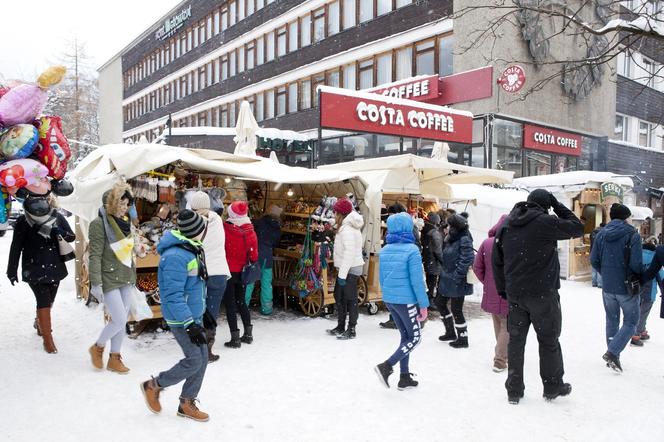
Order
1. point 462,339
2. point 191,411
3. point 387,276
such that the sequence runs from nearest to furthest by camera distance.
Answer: point 191,411, point 387,276, point 462,339

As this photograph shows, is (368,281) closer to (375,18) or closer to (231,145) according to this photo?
(375,18)

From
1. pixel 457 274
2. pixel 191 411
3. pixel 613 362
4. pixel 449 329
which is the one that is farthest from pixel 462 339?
pixel 191 411

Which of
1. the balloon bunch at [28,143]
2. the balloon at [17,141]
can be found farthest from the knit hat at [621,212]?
the balloon at [17,141]

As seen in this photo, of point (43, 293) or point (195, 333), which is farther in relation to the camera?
point (43, 293)

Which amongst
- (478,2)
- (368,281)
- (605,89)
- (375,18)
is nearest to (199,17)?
(375,18)

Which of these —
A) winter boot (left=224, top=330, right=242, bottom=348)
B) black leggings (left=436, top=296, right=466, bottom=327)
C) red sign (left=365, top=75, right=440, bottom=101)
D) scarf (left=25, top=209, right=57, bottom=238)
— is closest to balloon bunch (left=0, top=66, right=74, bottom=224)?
scarf (left=25, top=209, right=57, bottom=238)

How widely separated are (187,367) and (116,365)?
1741 millimetres

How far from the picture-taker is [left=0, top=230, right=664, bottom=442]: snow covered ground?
4027mm

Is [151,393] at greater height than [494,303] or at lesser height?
lesser

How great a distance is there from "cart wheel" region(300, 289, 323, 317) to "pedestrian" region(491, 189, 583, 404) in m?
3.81

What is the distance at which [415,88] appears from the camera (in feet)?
62.1

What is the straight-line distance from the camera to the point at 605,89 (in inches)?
923

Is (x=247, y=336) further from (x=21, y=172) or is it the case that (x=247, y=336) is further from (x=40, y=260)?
(x=21, y=172)

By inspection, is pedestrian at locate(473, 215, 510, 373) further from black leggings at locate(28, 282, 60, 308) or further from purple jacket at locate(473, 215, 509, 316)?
black leggings at locate(28, 282, 60, 308)
